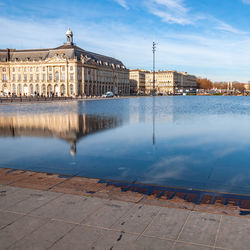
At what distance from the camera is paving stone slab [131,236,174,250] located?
12.2 feet

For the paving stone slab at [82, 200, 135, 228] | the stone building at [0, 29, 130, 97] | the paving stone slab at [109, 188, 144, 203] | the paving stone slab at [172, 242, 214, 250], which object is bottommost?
the paving stone slab at [172, 242, 214, 250]

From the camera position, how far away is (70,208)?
16.1 feet

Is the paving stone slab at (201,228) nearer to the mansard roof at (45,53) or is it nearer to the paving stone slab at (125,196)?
the paving stone slab at (125,196)


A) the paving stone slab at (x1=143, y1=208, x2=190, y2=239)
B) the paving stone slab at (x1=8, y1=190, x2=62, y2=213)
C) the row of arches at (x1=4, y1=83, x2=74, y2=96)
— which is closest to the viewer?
the paving stone slab at (x1=143, y1=208, x2=190, y2=239)

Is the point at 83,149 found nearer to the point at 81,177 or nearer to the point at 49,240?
the point at 81,177

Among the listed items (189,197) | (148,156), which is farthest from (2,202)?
(148,156)

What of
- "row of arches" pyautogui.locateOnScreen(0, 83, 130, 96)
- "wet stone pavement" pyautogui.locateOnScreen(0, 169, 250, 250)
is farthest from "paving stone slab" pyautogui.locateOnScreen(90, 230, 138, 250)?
"row of arches" pyautogui.locateOnScreen(0, 83, 130, 96)

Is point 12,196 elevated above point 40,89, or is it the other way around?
point 40,89

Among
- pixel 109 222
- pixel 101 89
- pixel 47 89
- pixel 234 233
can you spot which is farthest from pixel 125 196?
pixel 101 89

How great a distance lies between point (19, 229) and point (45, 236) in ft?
1.53

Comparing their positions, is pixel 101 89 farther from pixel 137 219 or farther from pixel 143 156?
pixel 137 219

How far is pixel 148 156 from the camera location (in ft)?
30.1

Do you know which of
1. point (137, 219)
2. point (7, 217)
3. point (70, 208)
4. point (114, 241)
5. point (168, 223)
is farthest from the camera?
point (70, 208)

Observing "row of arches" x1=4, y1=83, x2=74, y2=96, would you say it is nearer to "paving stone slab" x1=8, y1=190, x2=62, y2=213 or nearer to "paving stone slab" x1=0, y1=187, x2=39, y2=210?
"paving stone slab" x1=0, y1=187, x2=39, y2=210
